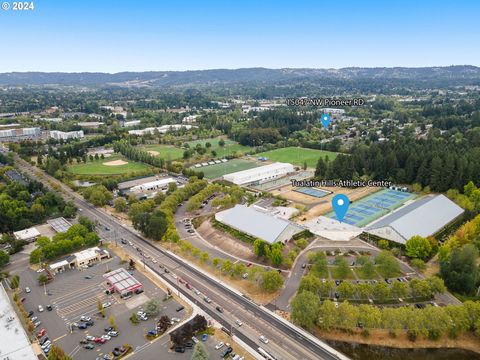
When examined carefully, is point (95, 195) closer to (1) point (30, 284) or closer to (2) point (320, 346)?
(1) point (30, 284)

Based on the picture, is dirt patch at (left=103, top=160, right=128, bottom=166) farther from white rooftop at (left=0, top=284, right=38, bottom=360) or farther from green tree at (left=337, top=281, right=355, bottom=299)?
green tree at (left=337, top=281, right=355, bottom=299)

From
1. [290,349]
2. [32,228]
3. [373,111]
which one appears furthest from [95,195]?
[373,111]

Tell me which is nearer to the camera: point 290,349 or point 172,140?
point 290,349

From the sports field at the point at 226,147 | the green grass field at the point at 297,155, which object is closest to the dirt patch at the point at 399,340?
the green grass field at the point at 297,155

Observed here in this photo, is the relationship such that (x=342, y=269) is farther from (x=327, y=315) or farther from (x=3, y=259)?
(x=3, y=259)

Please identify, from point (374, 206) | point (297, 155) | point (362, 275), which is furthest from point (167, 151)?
point (362, 275)

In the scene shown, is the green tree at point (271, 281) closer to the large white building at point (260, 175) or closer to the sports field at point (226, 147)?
the large white building at point (260, 175)
